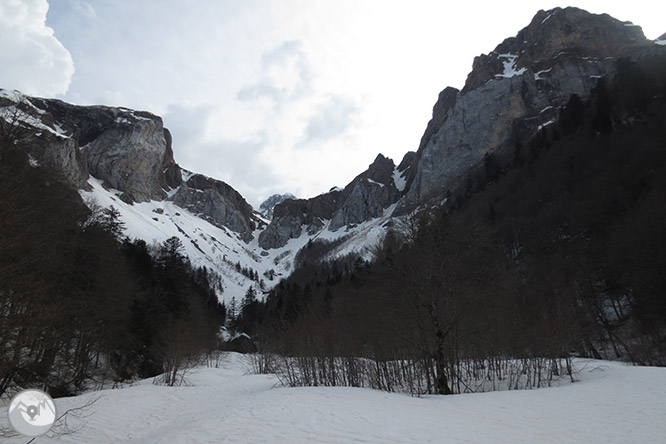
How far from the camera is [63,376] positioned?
1688 cm

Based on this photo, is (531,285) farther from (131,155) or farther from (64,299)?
(131,155)

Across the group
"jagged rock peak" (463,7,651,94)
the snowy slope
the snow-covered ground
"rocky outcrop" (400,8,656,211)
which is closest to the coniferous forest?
the snow-covered ground

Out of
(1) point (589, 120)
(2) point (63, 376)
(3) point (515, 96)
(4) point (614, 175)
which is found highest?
(3) point (515, 96)

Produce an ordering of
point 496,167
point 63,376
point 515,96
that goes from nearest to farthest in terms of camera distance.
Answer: point 63,376 → point 496,167 → point 515,96

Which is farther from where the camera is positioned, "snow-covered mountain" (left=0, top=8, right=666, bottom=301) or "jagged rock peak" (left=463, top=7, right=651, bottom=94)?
"jagged rock peak" (left=463, top=7, right=651, bottom=94)

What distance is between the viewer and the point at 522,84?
112438 mm

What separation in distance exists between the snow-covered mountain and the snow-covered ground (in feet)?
211

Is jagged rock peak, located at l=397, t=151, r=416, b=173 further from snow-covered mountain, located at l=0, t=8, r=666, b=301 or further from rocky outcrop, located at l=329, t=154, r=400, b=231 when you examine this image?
rocky outcrop, located at l=329, t=154, r=400, b=231

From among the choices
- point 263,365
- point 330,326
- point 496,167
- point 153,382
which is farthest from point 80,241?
point 496,167

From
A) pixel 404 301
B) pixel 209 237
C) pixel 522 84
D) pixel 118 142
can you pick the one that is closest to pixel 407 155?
pixel 522 84

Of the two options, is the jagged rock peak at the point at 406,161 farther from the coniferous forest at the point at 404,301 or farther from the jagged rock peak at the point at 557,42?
the coniferous forest at the point at 404,301

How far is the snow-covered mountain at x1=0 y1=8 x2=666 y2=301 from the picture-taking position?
103688mm

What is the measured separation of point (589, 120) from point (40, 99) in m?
190

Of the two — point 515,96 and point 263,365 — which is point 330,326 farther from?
point 515,96
